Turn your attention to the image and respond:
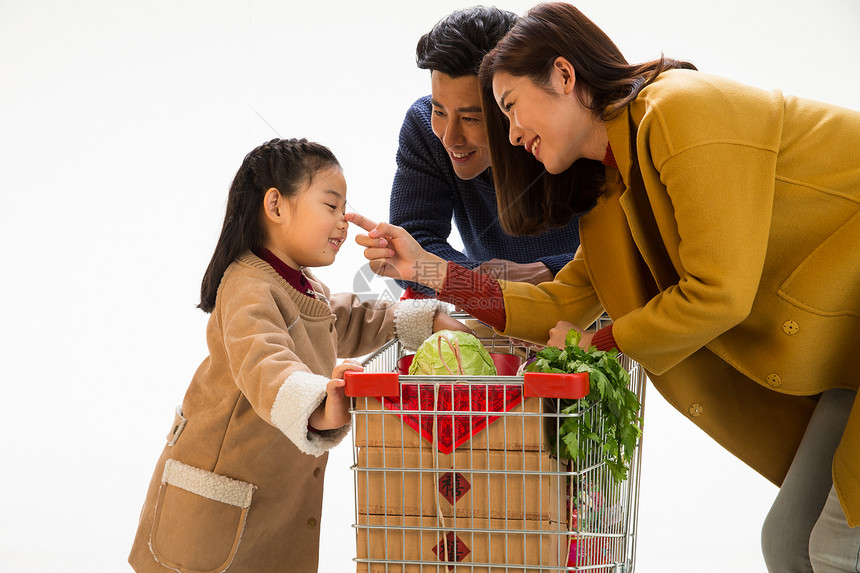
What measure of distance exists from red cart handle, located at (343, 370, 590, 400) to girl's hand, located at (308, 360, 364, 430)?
91 mm

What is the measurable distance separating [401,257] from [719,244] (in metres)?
0.89

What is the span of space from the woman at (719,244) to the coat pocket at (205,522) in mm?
697

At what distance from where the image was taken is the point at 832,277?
179 centimetres

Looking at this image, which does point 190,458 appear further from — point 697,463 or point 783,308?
point 697,463

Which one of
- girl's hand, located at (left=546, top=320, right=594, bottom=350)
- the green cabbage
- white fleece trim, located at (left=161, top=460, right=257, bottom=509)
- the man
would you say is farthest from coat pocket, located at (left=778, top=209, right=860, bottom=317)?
white fleece trim, located at (left=161, top=460, right=257, bottom=509)

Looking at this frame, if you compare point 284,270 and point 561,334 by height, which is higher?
point 284,270

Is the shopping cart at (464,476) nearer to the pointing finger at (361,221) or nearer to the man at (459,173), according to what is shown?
the pointing finger at (361,221)

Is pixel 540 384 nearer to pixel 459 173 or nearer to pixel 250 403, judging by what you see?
pixel 250 403

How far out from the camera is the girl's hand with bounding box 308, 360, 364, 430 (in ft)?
5.29

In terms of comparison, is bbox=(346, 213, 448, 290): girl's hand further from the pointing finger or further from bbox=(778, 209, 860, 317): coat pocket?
bbox=(778, 209, 860, 317): coat pocket

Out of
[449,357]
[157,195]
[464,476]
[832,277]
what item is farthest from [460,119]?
[157,195]

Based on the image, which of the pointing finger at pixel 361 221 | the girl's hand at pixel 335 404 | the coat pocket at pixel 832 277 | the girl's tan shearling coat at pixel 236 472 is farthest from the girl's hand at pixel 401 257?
the coat pocket at pixel 832 277

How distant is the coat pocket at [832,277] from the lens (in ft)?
5.85

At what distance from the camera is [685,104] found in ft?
5.74
